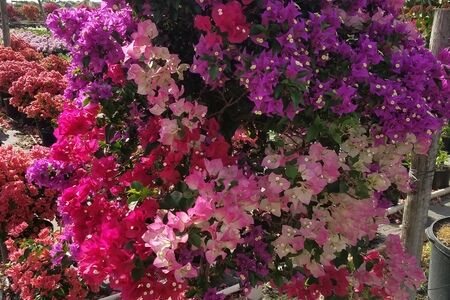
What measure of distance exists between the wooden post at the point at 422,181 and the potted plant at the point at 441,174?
2.90 meters

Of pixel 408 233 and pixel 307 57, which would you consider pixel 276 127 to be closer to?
pixel 307 57

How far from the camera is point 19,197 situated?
3.04 metres

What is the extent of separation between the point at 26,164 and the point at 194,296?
2075mm

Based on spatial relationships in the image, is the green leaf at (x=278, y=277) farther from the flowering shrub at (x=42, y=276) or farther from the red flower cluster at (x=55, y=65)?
the red flower cluster at (x=55, y=65)

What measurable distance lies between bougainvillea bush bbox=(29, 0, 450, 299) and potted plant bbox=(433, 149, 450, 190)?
3664mm

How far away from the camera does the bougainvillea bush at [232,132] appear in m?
1.34

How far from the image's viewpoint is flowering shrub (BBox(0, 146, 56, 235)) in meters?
3.03

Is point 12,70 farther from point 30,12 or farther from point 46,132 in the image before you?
point 30,12

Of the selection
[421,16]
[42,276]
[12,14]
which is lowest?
[12,14]

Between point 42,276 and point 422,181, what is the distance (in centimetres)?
200

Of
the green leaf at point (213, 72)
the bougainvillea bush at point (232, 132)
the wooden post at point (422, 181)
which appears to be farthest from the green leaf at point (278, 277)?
the wooden post at point (422, 181)

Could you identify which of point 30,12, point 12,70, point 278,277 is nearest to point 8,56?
point 12,70

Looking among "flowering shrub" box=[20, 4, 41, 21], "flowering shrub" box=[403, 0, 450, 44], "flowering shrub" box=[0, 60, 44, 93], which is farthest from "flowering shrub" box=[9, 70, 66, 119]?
"flowering shrub" box=[20, 4, 41, 21]

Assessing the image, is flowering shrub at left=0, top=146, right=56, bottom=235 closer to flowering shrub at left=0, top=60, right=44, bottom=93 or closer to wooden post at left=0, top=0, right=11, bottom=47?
flowering shrub at left=0, top=60, right=44, bottom=93
